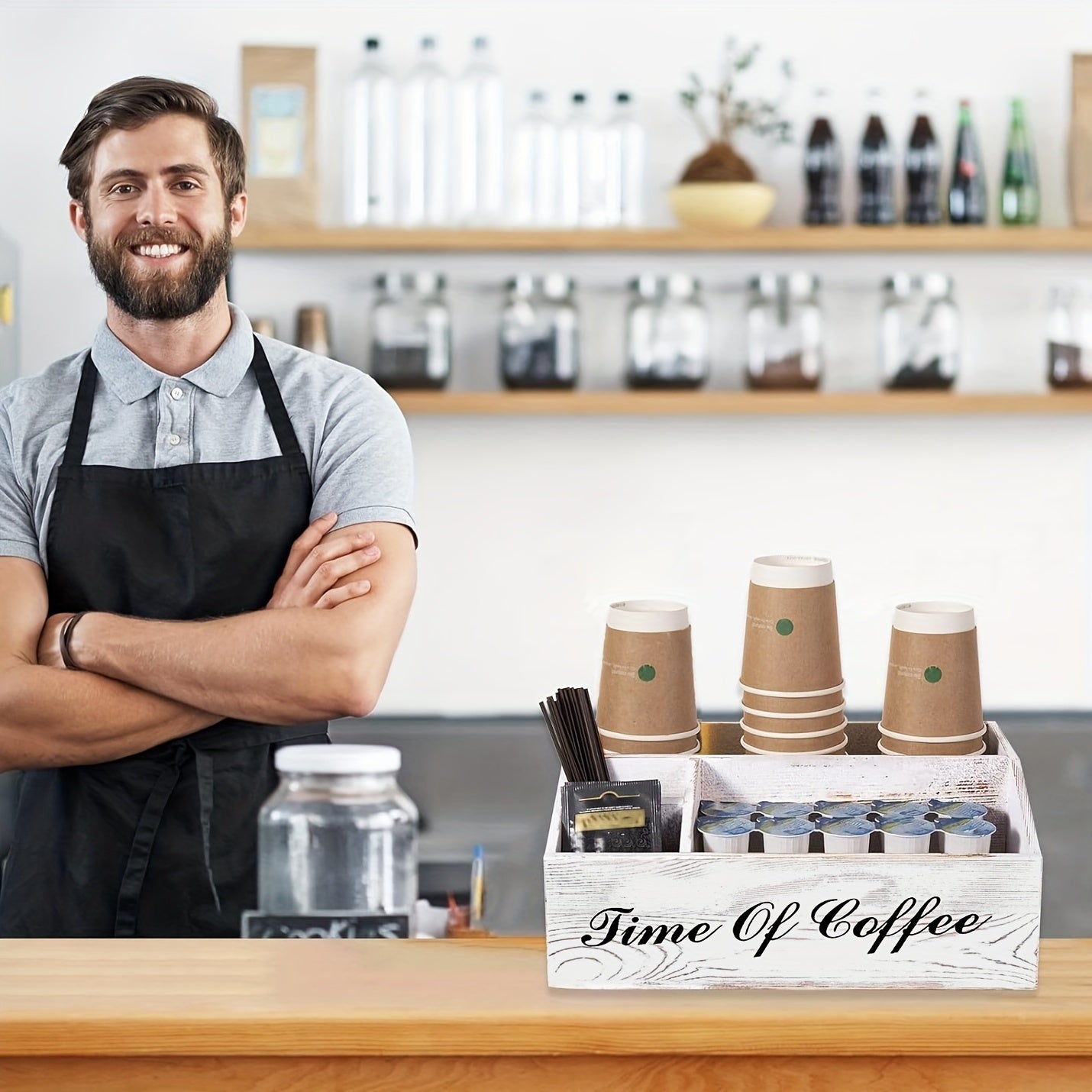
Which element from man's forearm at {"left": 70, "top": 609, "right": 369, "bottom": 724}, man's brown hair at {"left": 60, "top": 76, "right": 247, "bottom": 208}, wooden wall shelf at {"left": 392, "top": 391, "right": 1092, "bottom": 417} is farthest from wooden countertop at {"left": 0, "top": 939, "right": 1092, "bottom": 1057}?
wooden wall shelf at {"left": 392, "top": 391, "right": 1092, "bottom": 417}

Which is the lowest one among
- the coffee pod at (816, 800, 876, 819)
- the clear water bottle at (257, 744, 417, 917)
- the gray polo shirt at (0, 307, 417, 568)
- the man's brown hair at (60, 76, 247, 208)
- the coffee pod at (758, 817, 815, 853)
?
the clear water bottle at (257, 744, 417, 917)

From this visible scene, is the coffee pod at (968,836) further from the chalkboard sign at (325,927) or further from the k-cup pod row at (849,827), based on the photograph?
the chalkboard sign at (325,927)

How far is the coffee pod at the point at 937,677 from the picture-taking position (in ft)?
4.01

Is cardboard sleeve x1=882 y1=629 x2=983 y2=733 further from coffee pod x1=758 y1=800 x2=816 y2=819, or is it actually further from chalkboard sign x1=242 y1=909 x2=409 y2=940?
chalkboard sign x1=242 y1=909 x2=409 y2=940

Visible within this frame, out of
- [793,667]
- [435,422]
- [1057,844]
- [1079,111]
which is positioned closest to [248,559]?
[793,667]

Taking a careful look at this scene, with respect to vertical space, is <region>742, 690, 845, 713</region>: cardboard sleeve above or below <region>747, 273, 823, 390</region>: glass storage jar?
below

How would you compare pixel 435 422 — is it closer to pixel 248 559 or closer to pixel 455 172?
pixel 455 172

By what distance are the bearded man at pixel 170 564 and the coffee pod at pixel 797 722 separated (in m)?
0.57

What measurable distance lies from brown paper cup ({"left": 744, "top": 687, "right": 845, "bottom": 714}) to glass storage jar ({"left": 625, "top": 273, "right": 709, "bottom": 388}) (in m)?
1.89

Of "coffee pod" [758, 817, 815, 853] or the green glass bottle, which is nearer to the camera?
"coffee pod" [758, 817, 815, 853]

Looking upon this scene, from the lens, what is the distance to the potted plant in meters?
2.98

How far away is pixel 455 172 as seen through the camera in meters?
3.07

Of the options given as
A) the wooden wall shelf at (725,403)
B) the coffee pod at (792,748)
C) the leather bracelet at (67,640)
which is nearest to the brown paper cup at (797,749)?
the coffee pod at (792,748)

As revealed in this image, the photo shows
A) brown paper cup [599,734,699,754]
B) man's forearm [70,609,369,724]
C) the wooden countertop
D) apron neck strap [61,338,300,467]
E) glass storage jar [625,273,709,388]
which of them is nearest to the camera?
the wooden countertop
